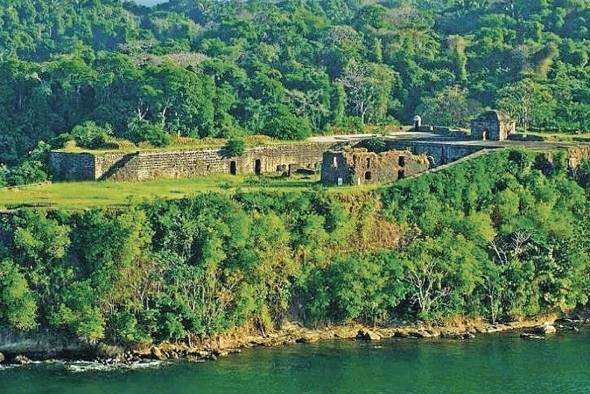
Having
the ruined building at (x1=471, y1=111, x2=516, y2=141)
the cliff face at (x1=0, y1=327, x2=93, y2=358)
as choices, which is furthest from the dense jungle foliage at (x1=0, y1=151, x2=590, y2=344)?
the ruined building at (x1=471, y1=111, x2=516, y2=141)

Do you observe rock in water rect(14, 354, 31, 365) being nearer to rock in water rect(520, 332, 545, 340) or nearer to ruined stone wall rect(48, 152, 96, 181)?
ruined stone wall rect(48, 152, 96, 181)

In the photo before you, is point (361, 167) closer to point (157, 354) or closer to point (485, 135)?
point (485, 135)

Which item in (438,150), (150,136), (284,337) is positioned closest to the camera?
(284,337)

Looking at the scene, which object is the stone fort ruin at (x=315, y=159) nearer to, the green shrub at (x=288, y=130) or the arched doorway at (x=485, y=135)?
the arched doorway at (x=485, y=135)

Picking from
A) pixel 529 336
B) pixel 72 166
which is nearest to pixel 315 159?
pixel 72 166

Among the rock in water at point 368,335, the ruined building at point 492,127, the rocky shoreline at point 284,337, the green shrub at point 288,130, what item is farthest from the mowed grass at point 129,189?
the ruined building at point 492,127

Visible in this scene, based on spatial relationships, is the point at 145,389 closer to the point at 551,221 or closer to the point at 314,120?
the point at 551,221

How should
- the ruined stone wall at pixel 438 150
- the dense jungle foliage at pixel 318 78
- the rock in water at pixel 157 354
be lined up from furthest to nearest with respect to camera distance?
the dense jungle foliage at pixel 318 78
the ruined stone wall at pixel 438 150
the rock in water at pixel 157 354
